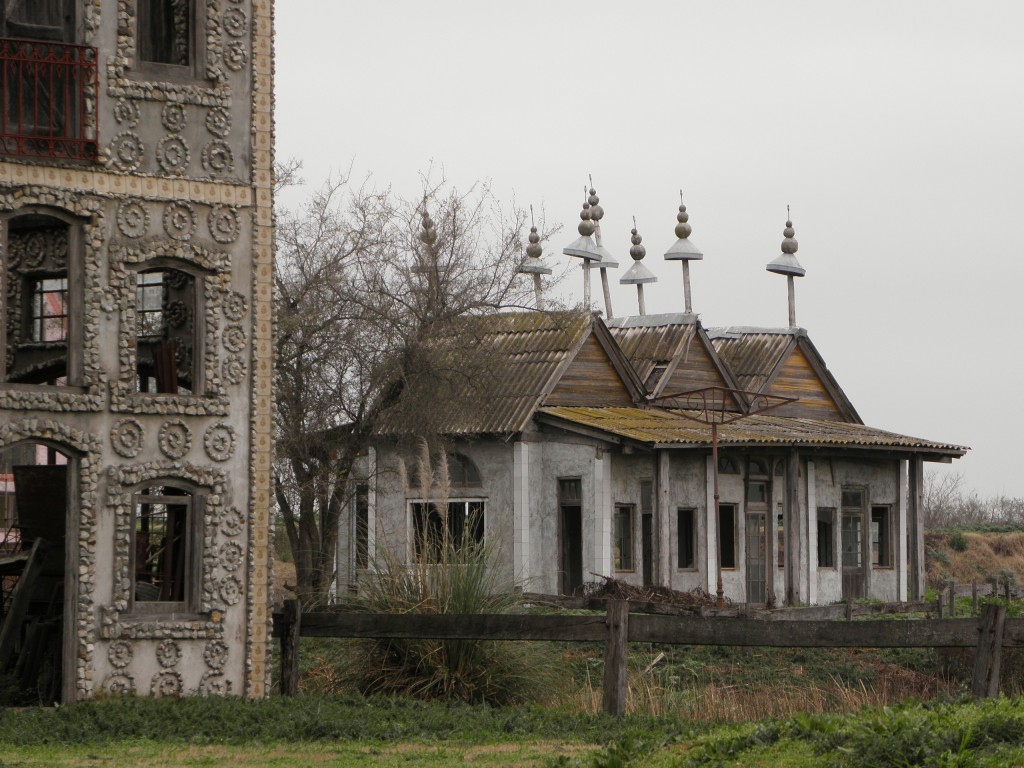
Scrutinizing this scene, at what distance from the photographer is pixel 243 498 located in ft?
57.1

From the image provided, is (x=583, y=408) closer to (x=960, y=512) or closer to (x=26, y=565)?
(x=26, y=565)

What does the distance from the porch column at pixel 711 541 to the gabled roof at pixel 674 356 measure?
3.39 m

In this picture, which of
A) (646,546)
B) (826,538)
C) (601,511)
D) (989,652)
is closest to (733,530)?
(646,546)

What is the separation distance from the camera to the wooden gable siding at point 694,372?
35.8 meters

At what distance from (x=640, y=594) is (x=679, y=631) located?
49.3ft

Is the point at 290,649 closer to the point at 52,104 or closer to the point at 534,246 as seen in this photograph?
the point at 52,104

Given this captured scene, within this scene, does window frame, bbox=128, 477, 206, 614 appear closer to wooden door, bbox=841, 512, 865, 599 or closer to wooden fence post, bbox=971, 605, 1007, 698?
wooden fence post, bbox=971, 605, 1007, 698

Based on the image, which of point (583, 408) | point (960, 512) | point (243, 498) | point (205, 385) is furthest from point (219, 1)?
point (960, 512)

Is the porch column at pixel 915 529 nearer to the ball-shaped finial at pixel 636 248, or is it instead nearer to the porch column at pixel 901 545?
the porch column at pixel 901 545

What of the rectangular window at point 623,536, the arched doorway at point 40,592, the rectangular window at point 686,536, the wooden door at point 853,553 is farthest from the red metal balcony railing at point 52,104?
the wooden door at point 853,553

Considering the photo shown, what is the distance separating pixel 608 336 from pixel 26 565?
55.8 ft

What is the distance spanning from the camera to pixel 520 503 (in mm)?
31484

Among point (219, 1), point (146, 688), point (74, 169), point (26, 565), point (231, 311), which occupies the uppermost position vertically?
point (219, 1)

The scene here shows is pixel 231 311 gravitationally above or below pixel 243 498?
above
